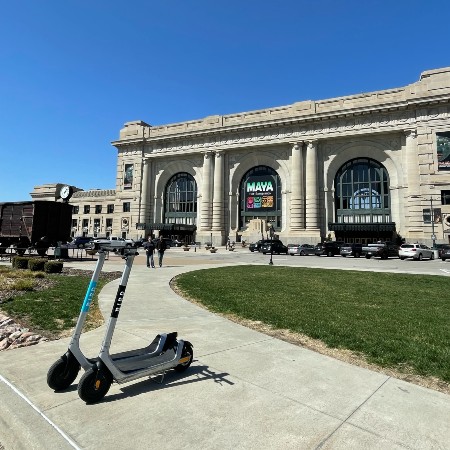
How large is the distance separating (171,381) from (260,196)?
192ft

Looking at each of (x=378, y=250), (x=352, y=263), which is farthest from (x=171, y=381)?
(x=378, y=250)

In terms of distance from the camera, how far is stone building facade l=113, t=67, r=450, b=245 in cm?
4747

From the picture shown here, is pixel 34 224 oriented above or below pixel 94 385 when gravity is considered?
above

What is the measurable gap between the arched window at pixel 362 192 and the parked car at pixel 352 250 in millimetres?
18667

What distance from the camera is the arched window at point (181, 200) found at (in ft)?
223

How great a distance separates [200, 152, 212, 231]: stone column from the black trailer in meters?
37.4

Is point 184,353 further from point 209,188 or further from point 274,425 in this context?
point 209,188

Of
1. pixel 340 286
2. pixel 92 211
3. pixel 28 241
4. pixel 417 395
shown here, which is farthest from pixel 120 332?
pixel 92 211

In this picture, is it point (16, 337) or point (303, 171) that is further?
point (303, 171)

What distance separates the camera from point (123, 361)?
4016 millimetres

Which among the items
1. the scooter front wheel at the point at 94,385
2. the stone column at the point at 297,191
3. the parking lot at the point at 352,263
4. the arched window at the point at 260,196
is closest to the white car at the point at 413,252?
the parking lot at the point at 352,263

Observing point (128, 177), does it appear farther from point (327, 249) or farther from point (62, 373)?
point (62, 373)

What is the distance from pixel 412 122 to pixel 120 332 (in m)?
55.1

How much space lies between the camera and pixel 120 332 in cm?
628
